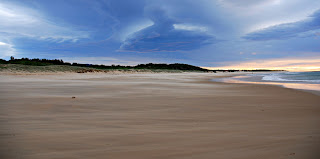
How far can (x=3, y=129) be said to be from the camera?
2875mm

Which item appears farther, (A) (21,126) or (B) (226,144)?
(A) (21,126)

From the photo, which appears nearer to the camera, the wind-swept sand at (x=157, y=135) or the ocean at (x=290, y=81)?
the wind-swept sand at (x=157, y=135)

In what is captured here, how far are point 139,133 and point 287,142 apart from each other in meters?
1.99

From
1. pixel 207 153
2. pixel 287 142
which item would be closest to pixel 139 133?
pixel 207 153

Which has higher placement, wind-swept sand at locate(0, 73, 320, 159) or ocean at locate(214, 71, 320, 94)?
ocean at locate(214, 71, 320, 94)

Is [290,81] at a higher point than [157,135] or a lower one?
higher

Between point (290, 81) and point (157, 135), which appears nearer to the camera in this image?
point (157, 135)

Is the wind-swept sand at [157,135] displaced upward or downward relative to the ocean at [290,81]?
downward

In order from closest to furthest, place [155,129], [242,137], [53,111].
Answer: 1. [242,137]
2. [155,129]
3. [53,111]

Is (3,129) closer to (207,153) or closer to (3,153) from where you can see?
(3,153)

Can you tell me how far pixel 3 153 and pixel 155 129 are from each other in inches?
74.8

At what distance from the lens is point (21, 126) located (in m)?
3.07

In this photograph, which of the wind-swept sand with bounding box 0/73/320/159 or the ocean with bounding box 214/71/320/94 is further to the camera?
the ocean with bounding box 214/71/320/94

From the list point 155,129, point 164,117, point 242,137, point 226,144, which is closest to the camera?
point 226,144
